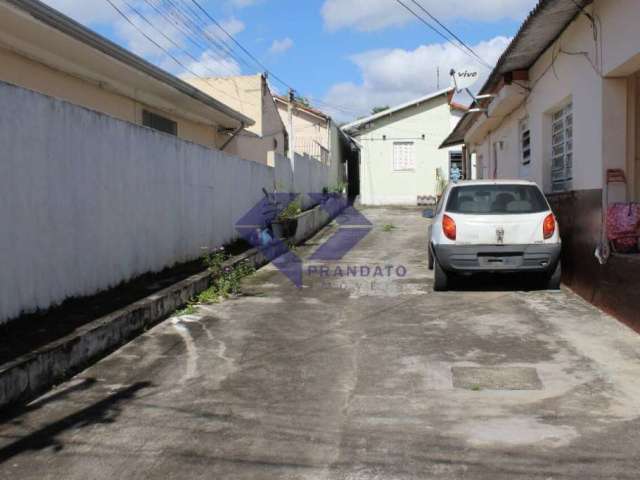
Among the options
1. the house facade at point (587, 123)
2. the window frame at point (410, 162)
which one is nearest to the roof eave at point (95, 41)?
the house facade at point (587, 123)

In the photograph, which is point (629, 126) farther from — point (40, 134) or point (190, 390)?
point (40, 134)

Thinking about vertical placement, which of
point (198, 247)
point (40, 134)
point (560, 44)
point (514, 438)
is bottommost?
point (514, 438)

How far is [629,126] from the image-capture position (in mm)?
7691

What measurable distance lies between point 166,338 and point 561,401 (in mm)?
3921

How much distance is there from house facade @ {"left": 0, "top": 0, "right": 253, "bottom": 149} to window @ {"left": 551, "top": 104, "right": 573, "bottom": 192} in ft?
22.1

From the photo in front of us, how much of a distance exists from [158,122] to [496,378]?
35.4ft

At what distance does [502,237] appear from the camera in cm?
854

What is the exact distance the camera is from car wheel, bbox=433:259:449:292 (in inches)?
356

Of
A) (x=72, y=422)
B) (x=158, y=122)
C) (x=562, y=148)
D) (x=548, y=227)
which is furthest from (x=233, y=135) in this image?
(x=72, y=422)

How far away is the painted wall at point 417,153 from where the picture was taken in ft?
99.1

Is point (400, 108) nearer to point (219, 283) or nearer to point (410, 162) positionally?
point (410, 162)

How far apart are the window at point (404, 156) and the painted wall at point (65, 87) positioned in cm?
1721

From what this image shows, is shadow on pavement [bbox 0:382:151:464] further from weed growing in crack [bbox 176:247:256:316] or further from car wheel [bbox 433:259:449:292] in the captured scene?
car wheel [bbox 433:259:449:292]

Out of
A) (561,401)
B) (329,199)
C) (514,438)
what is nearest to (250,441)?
(514,438)
